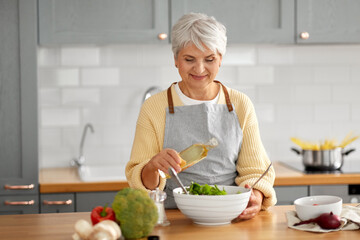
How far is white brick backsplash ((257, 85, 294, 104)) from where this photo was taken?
384cm

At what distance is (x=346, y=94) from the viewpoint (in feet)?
12.7

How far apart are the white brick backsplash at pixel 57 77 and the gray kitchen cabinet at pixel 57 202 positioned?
853 millimetres

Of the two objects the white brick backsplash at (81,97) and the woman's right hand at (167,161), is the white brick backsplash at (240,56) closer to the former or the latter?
the white brick backsplash at (81,97)

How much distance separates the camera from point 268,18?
3434 millimetres

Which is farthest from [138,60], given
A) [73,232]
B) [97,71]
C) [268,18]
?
[73,232]

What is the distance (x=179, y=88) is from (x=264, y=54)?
158 centimetres

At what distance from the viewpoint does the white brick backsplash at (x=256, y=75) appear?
381cm

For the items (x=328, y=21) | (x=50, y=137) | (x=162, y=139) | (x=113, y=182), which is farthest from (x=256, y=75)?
(x=162, y=139)

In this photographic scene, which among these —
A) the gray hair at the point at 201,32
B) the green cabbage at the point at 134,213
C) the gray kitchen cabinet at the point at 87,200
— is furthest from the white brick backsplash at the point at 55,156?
the green cabbage at the point at 134,213

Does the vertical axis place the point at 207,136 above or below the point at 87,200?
above

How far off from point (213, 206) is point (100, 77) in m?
2.10

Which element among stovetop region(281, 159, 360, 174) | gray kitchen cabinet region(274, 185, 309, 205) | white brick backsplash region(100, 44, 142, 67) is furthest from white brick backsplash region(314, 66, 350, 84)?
white brick backsplash region(100, 44, 142, 67)

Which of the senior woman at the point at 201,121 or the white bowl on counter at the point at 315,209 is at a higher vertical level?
the senior woman at the point at 201,121

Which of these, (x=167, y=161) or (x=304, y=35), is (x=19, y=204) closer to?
(x=167, y=161)
